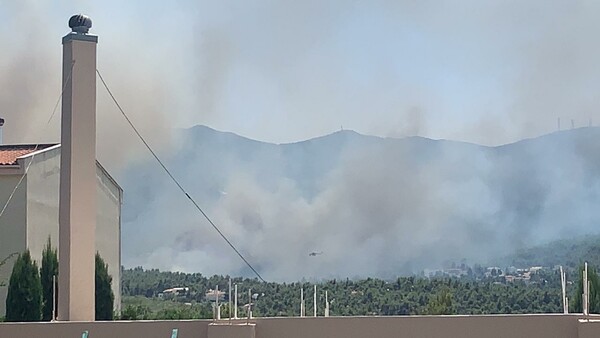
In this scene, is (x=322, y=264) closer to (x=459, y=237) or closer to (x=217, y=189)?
(x=459, y=237)

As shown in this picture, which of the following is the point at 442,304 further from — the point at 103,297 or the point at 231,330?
the point at 231,330

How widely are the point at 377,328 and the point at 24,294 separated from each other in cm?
952

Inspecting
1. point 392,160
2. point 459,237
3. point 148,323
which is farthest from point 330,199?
point 148,323

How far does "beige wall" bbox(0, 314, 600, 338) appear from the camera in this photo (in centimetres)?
1109

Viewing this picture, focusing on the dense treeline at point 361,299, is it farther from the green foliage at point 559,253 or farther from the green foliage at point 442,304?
the green foliage at point 559,253

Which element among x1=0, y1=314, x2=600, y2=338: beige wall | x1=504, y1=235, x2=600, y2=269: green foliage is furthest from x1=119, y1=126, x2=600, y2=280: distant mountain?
x1=0, y1=314, x2=600, y2=338: beige wall

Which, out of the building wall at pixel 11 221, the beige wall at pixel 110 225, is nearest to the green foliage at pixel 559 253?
the beige wall at pixel 110 225

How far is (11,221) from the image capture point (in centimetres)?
2223

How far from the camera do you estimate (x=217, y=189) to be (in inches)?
2800

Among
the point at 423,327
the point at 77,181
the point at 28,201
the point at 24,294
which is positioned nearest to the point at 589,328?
the point at 423,327

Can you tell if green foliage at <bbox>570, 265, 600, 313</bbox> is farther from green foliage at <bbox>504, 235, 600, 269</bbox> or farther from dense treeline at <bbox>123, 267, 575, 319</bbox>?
green foliage at <bbox>504, 235, 600, 269</bbox>

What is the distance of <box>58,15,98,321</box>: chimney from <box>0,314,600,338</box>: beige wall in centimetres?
155

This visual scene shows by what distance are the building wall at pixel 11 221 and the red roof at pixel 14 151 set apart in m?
0.48

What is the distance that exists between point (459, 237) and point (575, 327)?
2054 inches
